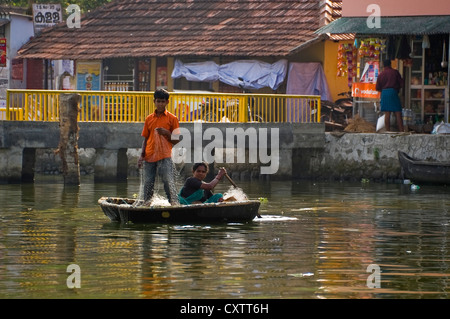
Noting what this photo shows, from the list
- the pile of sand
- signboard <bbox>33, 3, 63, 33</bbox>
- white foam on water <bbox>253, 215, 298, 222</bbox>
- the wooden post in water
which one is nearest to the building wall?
signboard <bbox>33, 3, 63, 33</bbox>

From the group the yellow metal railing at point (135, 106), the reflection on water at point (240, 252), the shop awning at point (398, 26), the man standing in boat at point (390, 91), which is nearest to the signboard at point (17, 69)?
the yellow metal railing at point (135, 106)

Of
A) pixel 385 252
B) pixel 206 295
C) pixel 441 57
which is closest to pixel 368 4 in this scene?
pixel 441 57

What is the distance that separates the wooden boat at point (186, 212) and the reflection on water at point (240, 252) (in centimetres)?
15

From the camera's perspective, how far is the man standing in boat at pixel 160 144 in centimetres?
1625

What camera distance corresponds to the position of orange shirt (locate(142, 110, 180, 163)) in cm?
1634

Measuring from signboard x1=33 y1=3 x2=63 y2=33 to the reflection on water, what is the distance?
14.2 meters

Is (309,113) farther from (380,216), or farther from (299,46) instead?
(380,216)

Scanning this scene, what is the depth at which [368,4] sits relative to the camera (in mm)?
28234

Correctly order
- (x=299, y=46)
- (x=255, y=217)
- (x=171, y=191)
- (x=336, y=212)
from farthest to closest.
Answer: (x=299, y=46)
(x=336, y=212)
(x=255, y=217)
(x=171, y=191)

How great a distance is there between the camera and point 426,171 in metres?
25.1

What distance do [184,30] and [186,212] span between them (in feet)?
57.3

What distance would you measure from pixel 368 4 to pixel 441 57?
2242 millimetres

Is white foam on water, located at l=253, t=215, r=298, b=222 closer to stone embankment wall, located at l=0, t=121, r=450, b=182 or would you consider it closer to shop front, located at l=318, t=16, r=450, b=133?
stone embankment wall, located at l=0, t=121, r=450, b=182

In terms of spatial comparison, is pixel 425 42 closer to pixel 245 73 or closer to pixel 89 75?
pixel 245 73
